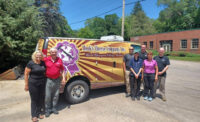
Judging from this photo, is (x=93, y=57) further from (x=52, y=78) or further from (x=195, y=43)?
(x=195, y=43)

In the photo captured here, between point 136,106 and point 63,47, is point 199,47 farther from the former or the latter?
point 63,47

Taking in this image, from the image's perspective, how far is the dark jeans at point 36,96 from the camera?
10.2ft

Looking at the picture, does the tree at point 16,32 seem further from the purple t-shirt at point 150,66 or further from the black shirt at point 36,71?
the purple t-shirt at point 150,66

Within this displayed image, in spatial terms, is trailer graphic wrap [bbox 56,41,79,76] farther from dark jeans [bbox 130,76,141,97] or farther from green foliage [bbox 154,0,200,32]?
green foliage [bbox 154,0,200,32]

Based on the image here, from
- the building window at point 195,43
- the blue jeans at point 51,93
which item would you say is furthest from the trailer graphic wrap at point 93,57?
the building window at point 195,43

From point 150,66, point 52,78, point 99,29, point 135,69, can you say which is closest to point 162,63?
point 150,66

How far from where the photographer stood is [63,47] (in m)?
3.77

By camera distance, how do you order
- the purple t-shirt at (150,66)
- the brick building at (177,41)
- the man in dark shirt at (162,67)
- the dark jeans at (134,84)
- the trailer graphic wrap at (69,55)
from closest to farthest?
the trailer graphic wrap at (69,55) < the purple t-shirt at (150,66) < the man in dark shirt at (162,67) < the dark jeans at (134,84) < the brick building at (177,41)

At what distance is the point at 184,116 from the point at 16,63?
31.4ft

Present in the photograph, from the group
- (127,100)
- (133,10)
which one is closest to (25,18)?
(127,100)

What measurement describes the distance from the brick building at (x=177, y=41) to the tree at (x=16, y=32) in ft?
93.2

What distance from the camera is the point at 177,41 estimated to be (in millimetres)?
28328

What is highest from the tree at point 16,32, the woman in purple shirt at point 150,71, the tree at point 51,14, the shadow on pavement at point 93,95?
the tree at point 51,14

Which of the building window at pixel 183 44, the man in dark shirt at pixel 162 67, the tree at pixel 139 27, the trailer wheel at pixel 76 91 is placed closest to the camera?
the trailer wheel at pixel 76 91
